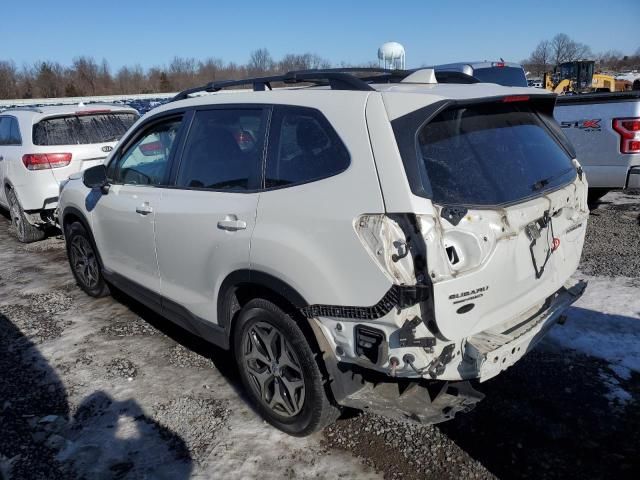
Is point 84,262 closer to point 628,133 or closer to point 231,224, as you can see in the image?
point 231,224

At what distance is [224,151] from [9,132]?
19.0 feet

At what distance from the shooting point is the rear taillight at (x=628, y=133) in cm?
637

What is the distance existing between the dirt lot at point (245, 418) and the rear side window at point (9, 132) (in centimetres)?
360

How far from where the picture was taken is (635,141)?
6383 mm

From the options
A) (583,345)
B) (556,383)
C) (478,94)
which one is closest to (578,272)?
(583,345)

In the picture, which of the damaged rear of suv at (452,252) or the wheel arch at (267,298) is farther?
the wheel arch at (267,298)

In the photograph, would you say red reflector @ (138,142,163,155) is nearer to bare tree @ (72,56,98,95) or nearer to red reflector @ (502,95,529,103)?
red reflector @ (502,95,529,103)

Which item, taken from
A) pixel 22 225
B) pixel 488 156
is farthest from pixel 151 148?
pixel 22 225

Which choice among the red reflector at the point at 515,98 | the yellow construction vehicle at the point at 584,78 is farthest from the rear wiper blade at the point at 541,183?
the yellow construction vehicle at the point at 584,78

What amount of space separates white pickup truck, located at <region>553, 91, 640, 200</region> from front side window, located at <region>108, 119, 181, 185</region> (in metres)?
5.49

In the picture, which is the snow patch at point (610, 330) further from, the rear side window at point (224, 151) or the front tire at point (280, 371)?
the rear side window at point (224, 151)

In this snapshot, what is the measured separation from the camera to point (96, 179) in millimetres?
4219

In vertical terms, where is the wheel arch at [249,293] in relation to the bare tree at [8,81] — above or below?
below

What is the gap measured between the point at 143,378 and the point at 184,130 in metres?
1.78
